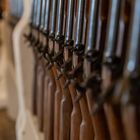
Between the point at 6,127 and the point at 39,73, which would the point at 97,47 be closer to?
the point at 39,73

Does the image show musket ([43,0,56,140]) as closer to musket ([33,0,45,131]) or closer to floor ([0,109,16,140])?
musket ([33,0,45,131])

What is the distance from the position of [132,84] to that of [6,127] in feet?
7.60

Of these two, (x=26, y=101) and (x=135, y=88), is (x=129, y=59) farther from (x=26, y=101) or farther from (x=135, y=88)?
(x=26, y=101)

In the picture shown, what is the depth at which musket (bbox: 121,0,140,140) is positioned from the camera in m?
0.63

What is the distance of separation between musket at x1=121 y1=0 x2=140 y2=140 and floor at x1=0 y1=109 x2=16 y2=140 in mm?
1975

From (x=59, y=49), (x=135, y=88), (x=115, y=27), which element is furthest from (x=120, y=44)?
(x=59, y=49)

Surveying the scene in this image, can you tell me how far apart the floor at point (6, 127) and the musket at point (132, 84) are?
197cm

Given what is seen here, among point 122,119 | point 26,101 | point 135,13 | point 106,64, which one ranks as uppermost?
point 135,13

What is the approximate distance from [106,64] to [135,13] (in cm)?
14

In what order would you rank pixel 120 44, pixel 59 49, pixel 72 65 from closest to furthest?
pixel 120 44, pixel 72 65, pixel 59 49

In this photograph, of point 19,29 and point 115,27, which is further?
point 19,29

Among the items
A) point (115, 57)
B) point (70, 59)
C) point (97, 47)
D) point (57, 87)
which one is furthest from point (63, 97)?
point (115, 57)

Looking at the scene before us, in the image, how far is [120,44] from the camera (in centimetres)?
76

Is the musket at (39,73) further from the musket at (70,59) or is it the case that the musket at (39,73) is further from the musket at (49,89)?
the musket at (70,59)
